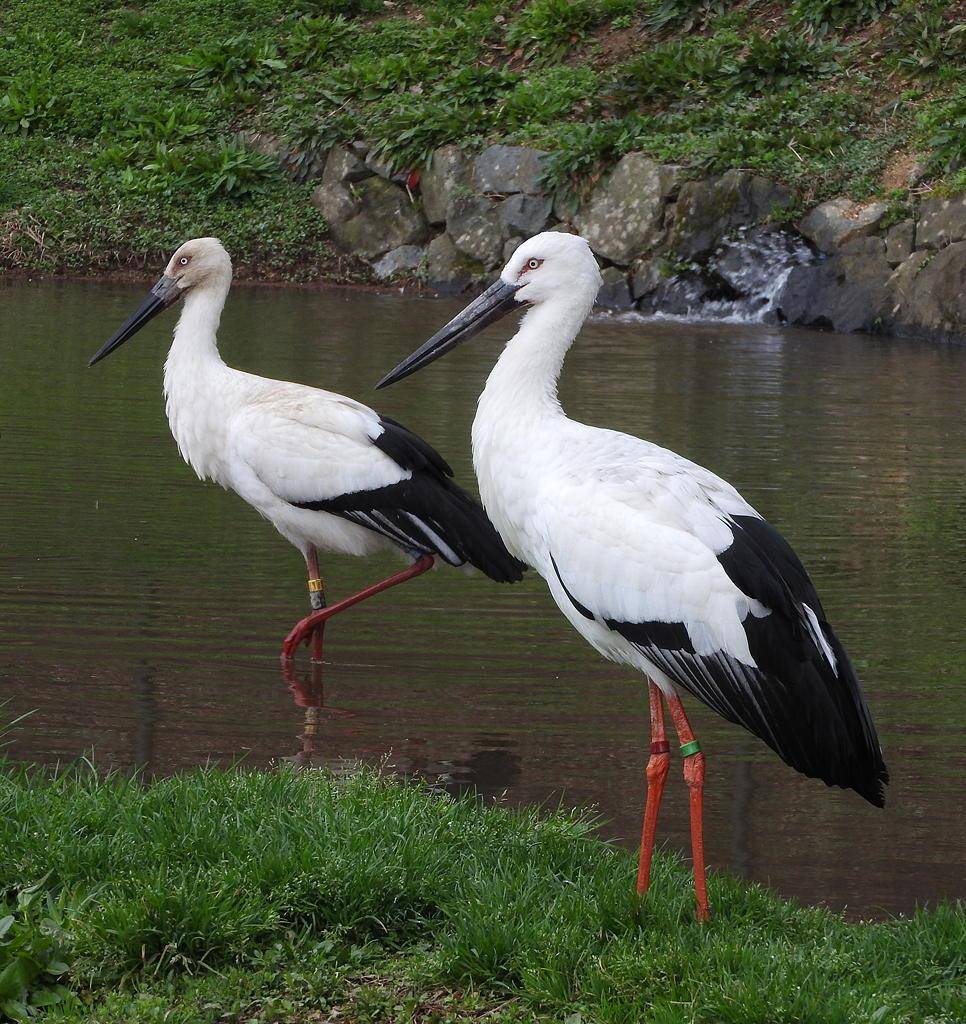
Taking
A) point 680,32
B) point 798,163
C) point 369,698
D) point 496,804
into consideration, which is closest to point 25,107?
point 680,32

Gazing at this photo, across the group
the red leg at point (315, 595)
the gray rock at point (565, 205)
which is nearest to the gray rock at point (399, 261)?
the gray rock at point (565, 205)

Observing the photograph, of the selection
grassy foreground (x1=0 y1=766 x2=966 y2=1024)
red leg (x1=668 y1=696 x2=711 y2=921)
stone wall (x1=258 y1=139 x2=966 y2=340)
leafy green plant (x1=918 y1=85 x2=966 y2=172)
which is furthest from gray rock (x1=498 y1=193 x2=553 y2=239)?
grassy foreground (x1=0 y1=766 x2=966 y2=1024)

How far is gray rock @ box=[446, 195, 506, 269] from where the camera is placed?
1756 centimetres

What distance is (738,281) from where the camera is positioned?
1642 centimetres

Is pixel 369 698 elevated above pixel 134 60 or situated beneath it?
situated beneath

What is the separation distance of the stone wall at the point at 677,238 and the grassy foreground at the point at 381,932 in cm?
1212

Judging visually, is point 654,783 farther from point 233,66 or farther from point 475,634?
point 233,66

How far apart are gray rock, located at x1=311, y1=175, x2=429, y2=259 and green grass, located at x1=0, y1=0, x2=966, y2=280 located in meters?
0.27

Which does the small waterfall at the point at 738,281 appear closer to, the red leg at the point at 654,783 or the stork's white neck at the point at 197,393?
the stork's white neck at the point at 197,393

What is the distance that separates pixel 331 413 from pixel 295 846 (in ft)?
10.8

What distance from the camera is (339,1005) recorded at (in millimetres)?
3238

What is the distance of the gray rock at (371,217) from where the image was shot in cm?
1859

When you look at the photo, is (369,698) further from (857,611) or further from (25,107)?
(25,107)

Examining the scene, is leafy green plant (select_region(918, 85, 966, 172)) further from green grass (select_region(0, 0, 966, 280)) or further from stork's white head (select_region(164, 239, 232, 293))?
stork's white head (select_region(164, 239, 232, 293))
